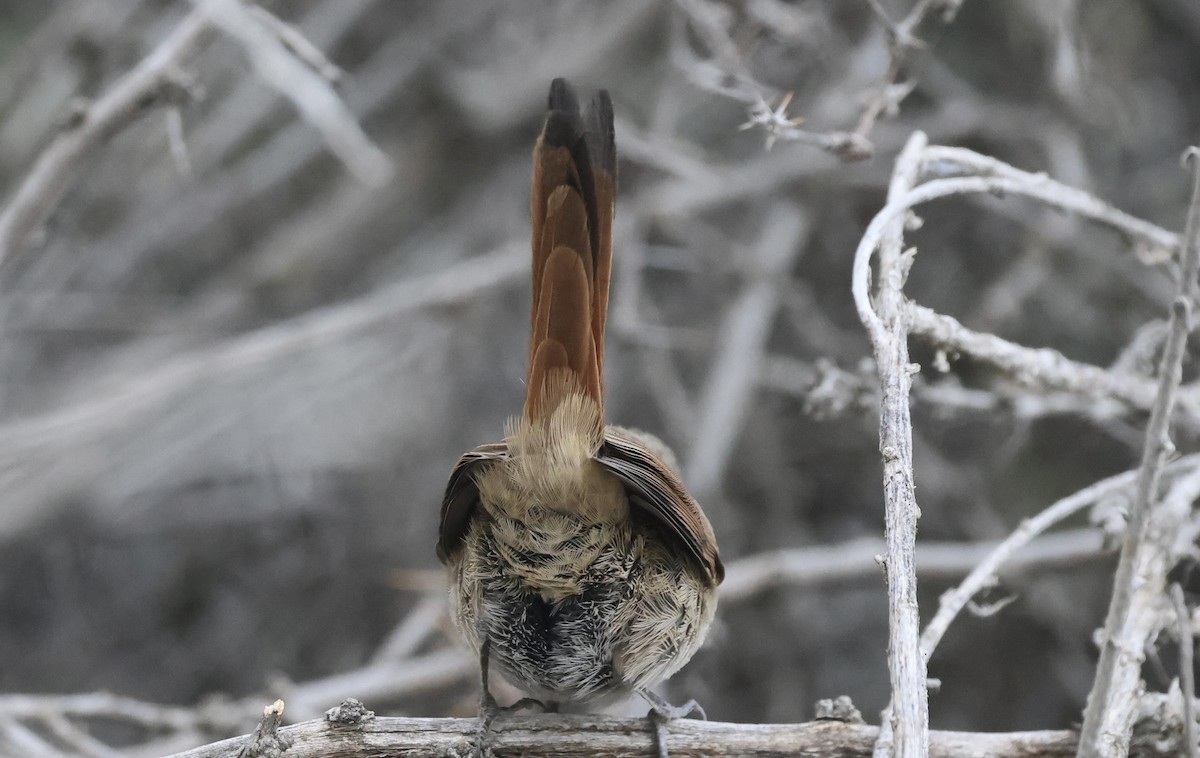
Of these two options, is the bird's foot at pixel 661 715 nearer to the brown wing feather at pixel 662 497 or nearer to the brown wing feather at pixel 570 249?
the brown wing feather at pixel 662 497

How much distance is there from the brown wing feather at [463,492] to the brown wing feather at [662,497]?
240mm

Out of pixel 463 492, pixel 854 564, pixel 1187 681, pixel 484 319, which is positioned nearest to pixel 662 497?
pixel 463 492

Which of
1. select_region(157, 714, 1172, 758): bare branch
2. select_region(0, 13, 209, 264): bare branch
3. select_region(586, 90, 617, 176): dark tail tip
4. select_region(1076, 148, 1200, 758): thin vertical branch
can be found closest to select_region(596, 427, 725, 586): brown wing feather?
select_region(157, 714, 1172, 758): bare branch

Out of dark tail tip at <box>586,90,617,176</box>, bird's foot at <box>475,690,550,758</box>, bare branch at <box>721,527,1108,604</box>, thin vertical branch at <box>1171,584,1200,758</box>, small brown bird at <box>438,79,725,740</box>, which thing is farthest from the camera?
bare branch at <box>721,527,1108,604</box>

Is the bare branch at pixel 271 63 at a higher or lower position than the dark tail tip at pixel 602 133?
higher

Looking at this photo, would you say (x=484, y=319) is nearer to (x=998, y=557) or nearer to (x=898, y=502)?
(x=998, y=557)

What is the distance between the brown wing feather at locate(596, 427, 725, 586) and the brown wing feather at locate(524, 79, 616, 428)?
0.09 meters

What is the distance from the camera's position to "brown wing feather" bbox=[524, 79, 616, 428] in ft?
8.31

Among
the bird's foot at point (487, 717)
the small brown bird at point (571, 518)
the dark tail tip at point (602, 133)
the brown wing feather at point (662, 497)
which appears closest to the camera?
the bird's foot at point (487, 717)

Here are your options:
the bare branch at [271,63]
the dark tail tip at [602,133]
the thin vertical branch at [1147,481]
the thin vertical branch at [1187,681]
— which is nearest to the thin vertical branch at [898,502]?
the thin vertical branch at [1147,481]

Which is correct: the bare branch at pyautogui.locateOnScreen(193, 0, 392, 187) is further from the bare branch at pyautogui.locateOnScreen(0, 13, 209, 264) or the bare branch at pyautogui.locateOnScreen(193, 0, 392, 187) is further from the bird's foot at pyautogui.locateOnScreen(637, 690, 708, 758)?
the bird's foot at pyautogui.locateOnScreen(637, 690, 708, 758)

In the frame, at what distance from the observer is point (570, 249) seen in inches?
101

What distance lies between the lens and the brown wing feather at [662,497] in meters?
2.38

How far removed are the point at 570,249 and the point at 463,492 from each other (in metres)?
0.59
